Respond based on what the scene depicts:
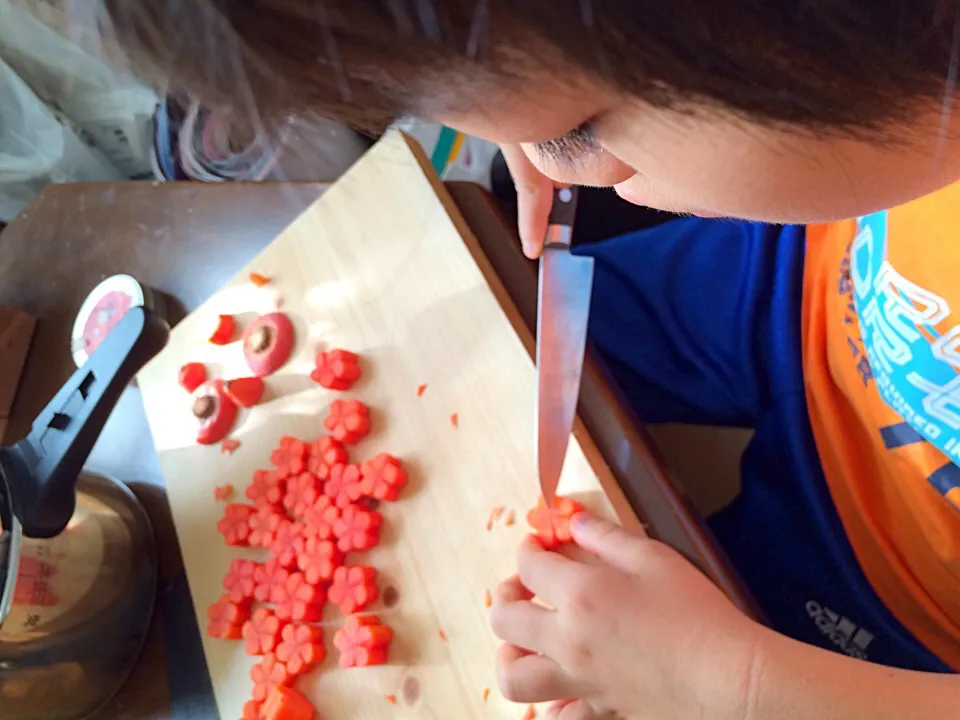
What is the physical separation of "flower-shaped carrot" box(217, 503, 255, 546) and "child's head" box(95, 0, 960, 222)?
16.8 inches

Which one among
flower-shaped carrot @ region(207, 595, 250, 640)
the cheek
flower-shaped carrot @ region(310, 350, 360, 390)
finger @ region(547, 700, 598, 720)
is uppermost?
the cheek

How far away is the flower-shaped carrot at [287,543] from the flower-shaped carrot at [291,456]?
1.6 inches

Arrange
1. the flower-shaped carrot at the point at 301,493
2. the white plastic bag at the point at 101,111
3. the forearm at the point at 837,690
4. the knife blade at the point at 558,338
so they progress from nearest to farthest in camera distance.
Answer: the forearm at the point at 837,690 → the knife blade at the point at 558,338 → the flower-shaped carrot at the point at 301,493 → the white plastic bag at the point at 101,111

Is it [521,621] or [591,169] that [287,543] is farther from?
[591,169]

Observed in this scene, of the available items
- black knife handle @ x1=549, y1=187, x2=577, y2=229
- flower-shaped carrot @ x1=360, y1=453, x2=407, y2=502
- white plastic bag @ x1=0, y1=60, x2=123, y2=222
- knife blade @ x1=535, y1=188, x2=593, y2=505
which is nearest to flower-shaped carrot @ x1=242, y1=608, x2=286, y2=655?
flower-shaped carrot @ x1=360, y1=453, x2=407, y2=502

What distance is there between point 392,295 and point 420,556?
20 centimetres

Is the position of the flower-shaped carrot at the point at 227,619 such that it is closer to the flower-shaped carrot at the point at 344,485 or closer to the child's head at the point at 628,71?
the flower-shaped carrot at the point at 344,485

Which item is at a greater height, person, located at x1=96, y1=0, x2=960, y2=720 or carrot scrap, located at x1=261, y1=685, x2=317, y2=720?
person, located at x1=96, y1=0, x2=960, y2=720

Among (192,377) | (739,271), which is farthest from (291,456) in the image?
(739,271)

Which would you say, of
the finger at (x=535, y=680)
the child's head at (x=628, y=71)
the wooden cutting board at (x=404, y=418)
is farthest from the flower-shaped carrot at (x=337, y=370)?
the child's head at (x=628, y=71)

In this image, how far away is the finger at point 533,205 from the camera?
47 centimetres

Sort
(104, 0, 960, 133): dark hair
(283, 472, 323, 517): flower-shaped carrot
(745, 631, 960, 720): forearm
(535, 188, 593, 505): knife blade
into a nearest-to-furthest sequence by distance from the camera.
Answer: (104, 0, 960, 133): dark hair, (745, 631, 960, 720): forearm, (535, 188, 593, 505): knife blade, (283, 472, 323, 517): flower-shaped carrot

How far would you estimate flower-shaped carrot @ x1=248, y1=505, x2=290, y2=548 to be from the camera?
0.55m

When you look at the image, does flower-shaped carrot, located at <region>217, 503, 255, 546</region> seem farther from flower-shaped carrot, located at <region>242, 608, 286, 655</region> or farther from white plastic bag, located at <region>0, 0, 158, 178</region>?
white plastic bag, located at <region>0, 0, 158, 178</region>
